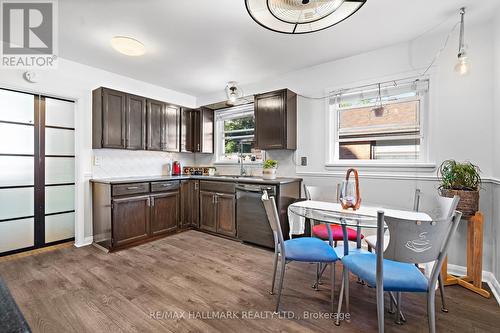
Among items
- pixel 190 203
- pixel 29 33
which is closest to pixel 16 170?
pixel 29 33

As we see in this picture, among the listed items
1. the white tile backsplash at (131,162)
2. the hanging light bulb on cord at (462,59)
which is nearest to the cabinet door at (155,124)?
the white tile backsplash at (131,162)

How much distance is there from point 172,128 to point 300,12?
3.08m

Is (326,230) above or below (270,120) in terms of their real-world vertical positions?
below

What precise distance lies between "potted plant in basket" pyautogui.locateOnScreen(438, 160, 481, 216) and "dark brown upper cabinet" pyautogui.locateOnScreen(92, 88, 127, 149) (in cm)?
404

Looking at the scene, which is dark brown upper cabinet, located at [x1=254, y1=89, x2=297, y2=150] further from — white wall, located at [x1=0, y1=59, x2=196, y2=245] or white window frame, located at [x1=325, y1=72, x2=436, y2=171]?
white wall, located at [x1=0, y1=59, x2=196, y2=245]

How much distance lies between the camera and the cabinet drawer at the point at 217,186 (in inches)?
140

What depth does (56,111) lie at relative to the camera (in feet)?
10.8

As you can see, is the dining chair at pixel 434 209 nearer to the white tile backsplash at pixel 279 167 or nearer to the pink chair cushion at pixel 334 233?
the pink chair cushion at pixel 334 233

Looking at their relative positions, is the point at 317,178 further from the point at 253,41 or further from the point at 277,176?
the point at 253,41

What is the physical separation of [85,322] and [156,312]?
496 millimetres

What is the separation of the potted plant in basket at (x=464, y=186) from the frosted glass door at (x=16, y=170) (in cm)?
488

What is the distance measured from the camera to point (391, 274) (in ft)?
4.82

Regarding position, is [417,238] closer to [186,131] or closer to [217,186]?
[217,186]

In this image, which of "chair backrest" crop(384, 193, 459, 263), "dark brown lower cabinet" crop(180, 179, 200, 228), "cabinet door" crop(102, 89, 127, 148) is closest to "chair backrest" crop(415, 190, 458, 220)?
"chair backrest" crop(384, 193, 459, 263)
